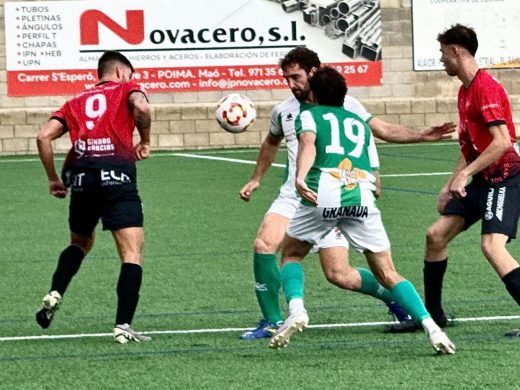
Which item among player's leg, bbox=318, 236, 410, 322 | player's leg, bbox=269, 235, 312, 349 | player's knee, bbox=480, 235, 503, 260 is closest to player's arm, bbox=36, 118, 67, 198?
player's leg, bbox=269, 235, 312, 349

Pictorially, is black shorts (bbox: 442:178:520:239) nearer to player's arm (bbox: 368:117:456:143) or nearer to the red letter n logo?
player's arm (bbox: 368:117:456:143)

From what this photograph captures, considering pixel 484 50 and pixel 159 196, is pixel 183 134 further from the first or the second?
pixel 159 196

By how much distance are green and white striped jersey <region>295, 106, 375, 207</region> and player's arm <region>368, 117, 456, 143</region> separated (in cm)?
58

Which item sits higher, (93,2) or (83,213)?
(93,2)

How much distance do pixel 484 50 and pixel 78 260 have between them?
70.0 feet

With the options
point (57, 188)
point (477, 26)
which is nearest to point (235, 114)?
point (477, 26)

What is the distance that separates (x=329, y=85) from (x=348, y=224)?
792 millimetres

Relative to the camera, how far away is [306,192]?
340 inches

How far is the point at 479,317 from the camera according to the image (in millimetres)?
9984

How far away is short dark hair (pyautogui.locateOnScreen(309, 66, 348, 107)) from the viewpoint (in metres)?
8.83

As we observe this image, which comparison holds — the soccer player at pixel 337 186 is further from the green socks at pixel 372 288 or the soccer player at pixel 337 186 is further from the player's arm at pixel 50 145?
the player's arm at pixel 50 145

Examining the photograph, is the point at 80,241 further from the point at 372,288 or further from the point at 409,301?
the point at 409,301

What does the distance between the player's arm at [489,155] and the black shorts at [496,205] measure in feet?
1.09

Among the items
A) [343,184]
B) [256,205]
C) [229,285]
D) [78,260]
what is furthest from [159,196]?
[343,184]
